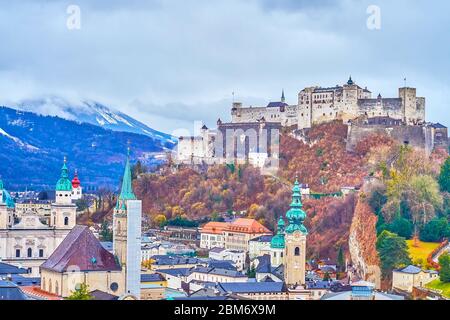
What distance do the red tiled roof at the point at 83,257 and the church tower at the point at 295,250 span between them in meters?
3.50

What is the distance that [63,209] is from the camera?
20.9 metres

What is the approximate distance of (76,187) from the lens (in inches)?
918

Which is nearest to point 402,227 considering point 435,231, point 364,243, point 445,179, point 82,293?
point 435,231

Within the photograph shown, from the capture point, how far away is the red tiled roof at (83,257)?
15820 millimetres

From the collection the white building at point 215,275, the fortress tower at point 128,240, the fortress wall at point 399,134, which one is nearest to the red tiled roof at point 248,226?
the fortress wall at point 399,134

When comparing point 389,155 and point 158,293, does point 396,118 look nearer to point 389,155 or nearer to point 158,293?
point 389,155

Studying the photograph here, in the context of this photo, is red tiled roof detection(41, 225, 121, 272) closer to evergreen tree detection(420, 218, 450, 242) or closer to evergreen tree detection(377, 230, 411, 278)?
evergreen tree detection(377, 230, 411, 278)

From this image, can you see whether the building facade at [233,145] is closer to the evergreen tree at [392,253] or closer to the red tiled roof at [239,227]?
the red tiled roof at [239,227]

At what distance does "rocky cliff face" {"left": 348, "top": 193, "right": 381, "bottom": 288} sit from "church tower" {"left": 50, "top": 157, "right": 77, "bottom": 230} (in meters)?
5.19

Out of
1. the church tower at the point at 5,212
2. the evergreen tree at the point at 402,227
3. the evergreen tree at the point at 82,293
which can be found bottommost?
the evergreen tree at the point at 82,293

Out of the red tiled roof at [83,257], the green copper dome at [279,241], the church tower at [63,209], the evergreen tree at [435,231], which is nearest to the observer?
the red tiled roof at [83,257]

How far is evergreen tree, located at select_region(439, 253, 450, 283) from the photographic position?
17.7 metres

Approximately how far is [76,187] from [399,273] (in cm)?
761
